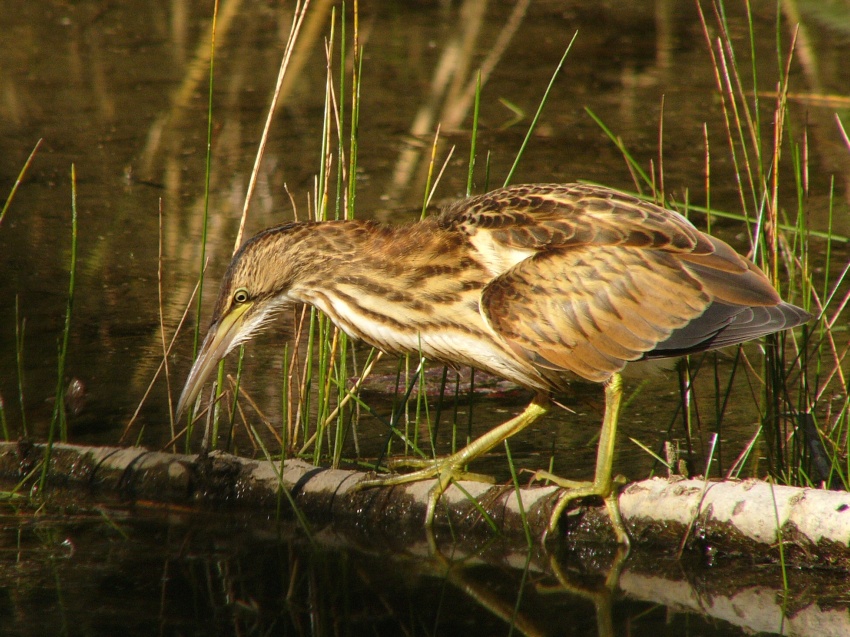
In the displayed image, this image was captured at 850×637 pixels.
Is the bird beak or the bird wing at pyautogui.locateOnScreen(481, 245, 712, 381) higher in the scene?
the bird wing at pyautogui.locateOnScreen(481, 245, 712, 381)

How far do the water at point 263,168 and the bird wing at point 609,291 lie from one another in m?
0.28

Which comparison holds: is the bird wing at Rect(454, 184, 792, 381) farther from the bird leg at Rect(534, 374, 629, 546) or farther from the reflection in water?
the reflection in water

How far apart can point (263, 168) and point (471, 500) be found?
4.30m

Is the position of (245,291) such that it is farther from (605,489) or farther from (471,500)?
(605,489)

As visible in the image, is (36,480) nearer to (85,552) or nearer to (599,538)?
(85,552)

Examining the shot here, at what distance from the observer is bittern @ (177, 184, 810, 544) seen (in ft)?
13.1

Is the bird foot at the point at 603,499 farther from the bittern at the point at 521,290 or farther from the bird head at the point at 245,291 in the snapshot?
the bird head at the point at 245,291

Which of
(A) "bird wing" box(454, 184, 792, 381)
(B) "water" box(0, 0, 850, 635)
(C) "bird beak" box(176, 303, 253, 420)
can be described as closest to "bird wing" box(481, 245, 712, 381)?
(A) "bird wing" box(454, 184, 792, 381)

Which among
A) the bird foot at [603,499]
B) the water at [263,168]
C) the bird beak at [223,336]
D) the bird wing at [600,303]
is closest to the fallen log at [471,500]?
the bird foot at [603,499]

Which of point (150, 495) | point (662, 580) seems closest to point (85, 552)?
point (150, 495)

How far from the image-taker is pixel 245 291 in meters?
4.13

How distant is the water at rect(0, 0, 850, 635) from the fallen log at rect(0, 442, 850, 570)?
145mm

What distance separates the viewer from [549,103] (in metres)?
8.90

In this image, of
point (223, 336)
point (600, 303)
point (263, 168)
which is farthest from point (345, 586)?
point (263, 168)
